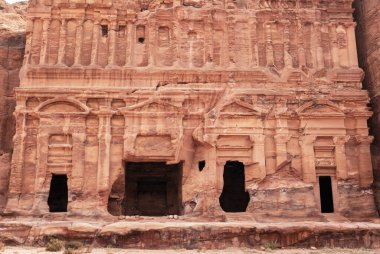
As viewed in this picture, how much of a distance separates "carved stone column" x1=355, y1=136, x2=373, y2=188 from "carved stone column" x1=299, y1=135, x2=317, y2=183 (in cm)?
176

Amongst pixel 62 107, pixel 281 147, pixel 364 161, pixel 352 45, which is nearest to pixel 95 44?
pixel 62 107

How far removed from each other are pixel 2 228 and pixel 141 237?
13.6 feet

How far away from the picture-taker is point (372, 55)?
1853cm

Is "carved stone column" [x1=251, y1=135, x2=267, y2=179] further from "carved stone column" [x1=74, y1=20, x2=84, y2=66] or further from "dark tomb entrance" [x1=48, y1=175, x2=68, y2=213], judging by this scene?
"dark tomb entrance" [x1=48, y1=175, x2=68, y2=213]

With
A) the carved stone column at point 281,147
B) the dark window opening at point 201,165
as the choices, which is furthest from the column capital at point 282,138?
the dark window opening at point 201,165

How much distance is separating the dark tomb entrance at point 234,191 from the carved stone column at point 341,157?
14.9ft

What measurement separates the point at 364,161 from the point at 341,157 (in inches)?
33.9

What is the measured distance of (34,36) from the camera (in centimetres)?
1789

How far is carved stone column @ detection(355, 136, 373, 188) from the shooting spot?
55.6 feet

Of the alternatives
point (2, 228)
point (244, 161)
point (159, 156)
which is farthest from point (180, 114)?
point (2, 228)

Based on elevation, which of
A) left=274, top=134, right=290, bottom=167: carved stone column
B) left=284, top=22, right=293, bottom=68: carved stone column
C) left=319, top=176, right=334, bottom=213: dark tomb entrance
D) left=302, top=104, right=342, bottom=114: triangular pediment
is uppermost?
left=284, top=22, right=293, bottom=68: carved stone column

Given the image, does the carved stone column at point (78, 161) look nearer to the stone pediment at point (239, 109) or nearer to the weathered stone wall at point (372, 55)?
the stone pediment at point (239, 109)

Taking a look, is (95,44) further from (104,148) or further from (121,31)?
(104,148)

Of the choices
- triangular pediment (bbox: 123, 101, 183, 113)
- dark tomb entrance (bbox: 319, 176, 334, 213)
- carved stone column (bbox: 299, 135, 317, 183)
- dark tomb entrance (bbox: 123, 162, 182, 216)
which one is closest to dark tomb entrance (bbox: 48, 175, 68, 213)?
dark tomb entrance (bbox: 123, 162, 182, 216)
